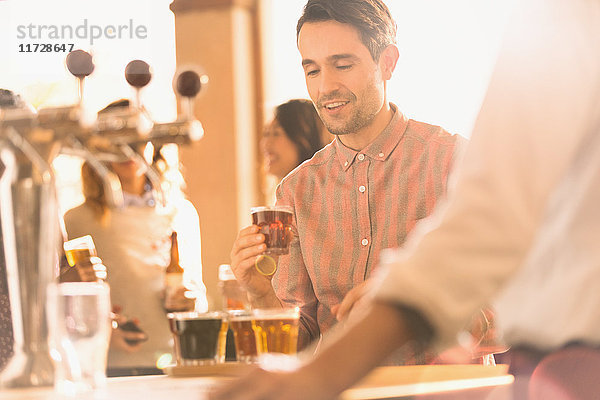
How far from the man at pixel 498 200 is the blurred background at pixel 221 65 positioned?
388 cm

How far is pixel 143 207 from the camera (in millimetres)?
2850

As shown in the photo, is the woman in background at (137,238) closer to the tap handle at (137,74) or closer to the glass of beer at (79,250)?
the glass of beer at (79,250)

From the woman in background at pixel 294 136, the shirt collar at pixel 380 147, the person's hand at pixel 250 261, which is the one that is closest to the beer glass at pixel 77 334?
the person's hand at pixel 250 261

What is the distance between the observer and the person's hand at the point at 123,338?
1636mm

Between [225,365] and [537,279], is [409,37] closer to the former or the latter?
[225,365]

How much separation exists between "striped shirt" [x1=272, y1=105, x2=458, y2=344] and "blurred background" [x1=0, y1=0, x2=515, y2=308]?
226cm

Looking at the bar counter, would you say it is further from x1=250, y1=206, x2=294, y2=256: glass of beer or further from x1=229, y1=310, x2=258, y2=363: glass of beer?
x1=250, y1=206, x2=294, y2=256: glass of beer

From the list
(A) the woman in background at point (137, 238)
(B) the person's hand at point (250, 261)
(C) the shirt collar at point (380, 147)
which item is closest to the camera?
(B) the person's hand at point (250, 261)

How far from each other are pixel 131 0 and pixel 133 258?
3.01m

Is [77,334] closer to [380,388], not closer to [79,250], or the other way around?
[380,388]

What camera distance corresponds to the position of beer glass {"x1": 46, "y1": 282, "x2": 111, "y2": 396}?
0.97 m

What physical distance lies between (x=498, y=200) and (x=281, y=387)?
0.20m

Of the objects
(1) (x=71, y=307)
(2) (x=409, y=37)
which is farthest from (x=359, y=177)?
(2) (x=409, y=37)

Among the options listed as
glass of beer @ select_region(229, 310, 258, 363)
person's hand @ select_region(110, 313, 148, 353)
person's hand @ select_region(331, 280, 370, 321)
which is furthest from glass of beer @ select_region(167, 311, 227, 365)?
person's hand @ select_region(110, 313, 148, 353)
